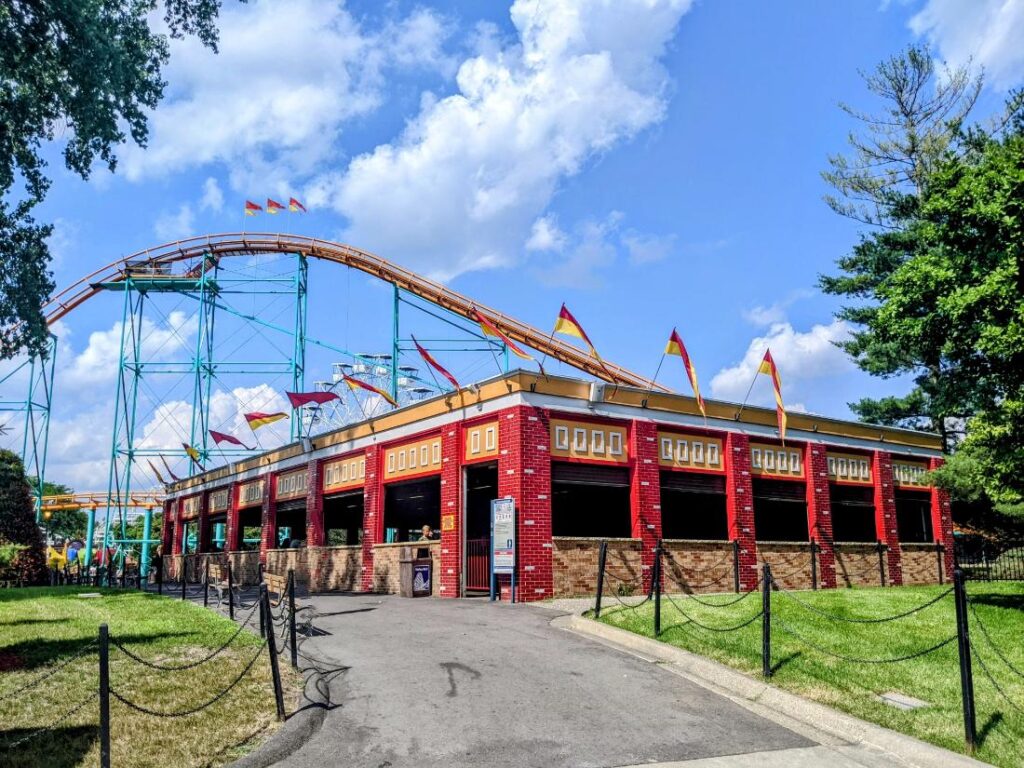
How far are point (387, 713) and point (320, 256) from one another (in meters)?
31.2

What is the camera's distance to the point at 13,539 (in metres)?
32.7

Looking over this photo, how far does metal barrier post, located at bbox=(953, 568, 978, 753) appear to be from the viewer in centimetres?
800

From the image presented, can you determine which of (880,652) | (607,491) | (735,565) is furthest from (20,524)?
(880,652)

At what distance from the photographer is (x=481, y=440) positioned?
837 inches

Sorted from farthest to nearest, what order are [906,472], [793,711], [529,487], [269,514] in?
[269,514]
[906,472]
[529,487]
[793,711]

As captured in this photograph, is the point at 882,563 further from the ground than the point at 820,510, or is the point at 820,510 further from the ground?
the point at 820,510

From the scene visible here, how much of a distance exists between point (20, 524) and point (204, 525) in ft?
28.1

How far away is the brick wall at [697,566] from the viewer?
2172 cm

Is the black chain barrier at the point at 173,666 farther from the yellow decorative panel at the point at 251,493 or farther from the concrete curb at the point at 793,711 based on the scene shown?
the yellow decorative panel at the point at 251,493

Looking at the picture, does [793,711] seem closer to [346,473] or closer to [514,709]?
[514,709]

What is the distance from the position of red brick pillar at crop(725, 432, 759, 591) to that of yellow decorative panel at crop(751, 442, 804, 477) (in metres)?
0.47

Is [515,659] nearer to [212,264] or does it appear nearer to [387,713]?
[387,713]

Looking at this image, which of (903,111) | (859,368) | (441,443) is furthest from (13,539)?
(903,111)

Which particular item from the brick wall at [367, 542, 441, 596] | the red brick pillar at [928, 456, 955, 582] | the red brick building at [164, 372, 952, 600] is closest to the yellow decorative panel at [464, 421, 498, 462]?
the red brick building at [164, 372, 952, 600]
